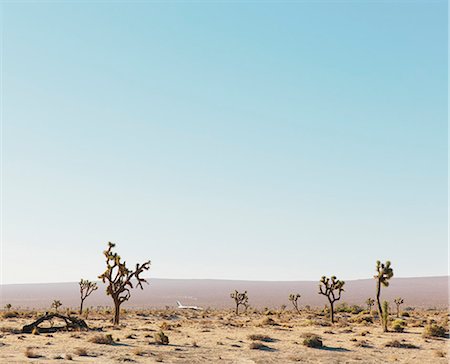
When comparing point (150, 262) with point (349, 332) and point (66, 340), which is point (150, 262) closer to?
point (66, 340)

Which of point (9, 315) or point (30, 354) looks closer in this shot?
point (30, 354)

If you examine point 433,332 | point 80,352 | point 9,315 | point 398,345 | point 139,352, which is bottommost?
point 9,315

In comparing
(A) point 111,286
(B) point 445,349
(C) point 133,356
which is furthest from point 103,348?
(B) point 445,349

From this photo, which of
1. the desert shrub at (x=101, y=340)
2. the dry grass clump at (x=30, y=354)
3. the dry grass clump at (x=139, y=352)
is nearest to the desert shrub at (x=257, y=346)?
the dry grass clump at (x=139, y=352)

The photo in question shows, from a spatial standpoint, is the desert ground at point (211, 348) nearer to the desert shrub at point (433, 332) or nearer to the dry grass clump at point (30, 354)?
the dry grass clump at point (30, 354)

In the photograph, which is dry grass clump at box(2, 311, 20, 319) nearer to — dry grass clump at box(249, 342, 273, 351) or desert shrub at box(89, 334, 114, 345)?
desert shrub at box(89, 334, 114, 345)

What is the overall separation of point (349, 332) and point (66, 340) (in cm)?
2014

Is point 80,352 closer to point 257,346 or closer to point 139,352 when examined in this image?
point 139,352

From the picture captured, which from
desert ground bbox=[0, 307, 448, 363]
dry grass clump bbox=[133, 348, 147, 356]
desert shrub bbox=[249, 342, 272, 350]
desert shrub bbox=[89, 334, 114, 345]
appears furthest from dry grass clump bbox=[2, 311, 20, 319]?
desert shrub bbox=[249, 342, 272, 350]

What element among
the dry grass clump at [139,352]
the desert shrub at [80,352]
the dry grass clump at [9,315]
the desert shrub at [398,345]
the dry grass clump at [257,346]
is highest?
the desert shrub at [80,352]

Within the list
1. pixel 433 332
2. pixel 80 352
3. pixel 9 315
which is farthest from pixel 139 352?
pixel 9 315

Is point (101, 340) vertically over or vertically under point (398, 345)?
over

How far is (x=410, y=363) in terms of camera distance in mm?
21656

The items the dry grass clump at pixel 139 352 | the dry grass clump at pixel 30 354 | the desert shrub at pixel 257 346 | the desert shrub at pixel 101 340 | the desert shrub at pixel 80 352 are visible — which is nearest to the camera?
the dry grass clump at pixel 30 354
